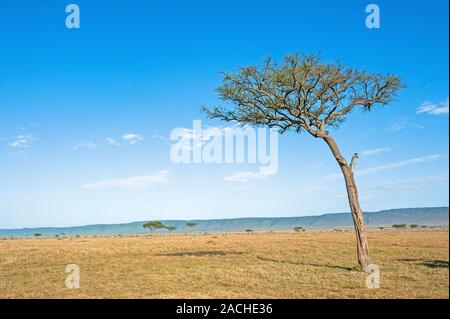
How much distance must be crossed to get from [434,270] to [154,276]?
498 inches

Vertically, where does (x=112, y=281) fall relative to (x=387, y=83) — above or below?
below

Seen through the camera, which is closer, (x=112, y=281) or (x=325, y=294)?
(x=325, y=294)

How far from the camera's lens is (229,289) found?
1355cm

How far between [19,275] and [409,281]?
17.8 meters

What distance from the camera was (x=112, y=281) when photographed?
52.9 ft
